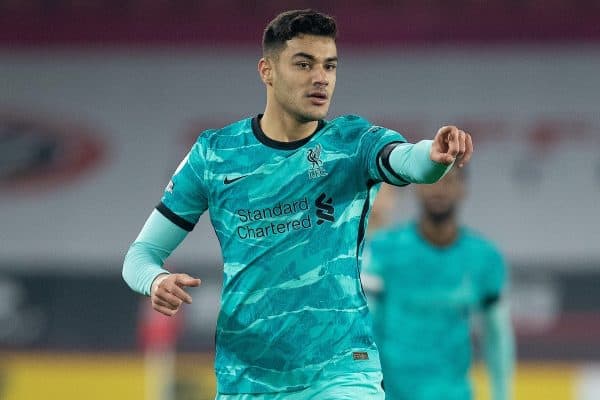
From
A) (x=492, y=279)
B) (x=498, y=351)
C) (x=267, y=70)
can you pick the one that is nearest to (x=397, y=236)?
(x=492, y=279)

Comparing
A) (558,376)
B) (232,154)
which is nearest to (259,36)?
(558,376)

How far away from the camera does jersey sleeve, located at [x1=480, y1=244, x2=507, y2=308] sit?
A: 6465 millimetres

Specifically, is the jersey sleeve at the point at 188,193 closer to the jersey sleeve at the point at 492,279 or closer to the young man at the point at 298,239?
the young man at the point at 298,239

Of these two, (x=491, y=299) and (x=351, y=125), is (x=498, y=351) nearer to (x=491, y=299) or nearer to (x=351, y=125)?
(x=491, y=299)

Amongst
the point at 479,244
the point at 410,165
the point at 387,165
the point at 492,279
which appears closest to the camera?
the point at 410,165

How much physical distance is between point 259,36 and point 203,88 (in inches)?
36.5

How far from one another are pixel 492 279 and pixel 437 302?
0.30 meters

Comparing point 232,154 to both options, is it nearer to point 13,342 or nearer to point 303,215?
point 303,215

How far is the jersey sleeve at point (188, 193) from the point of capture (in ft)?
14.3

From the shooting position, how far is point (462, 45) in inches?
569

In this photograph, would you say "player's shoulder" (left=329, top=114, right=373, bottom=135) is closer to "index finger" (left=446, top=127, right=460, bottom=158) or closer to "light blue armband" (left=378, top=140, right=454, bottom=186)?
"light blue armband" (left=378, top=140, right=454, bottom=186)

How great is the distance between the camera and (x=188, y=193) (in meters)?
4.39

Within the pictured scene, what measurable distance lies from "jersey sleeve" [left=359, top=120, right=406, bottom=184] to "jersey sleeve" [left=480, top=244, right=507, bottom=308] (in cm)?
244

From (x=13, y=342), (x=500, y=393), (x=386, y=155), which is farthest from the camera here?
(x=13, y=342)
